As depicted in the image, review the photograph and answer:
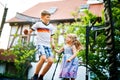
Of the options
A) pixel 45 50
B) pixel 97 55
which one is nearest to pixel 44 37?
pixel 45 50

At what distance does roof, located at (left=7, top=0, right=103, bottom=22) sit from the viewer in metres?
25.3

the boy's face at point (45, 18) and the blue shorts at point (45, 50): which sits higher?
the boy's face at point (45, 18)

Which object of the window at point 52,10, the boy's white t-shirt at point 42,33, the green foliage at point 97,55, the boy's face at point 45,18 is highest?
the window at point 52,10

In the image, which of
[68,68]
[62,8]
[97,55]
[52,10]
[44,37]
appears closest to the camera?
[44,37]

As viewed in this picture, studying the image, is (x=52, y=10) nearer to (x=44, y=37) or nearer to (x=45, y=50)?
(x=44, y=37)

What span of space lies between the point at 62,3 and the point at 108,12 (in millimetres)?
26389

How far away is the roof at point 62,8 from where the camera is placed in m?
25.3

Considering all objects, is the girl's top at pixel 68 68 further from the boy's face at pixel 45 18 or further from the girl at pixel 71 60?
the boy's face at pixel 45 18

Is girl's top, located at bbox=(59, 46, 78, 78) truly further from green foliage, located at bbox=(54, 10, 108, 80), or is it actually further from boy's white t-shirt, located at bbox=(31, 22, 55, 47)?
green foliage, located at bbox=(54, 10, 108, 80)

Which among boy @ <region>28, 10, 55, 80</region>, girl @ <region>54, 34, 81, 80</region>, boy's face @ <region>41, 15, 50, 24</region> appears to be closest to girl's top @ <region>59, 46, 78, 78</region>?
girl @ <region>54, 34, 81, 80</region>

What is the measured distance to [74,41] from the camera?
523cm

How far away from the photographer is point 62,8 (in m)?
27.7

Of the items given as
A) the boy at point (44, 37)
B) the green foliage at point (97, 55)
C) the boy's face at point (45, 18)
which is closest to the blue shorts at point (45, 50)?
the boy at point (44, 37)

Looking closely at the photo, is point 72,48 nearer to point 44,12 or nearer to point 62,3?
point 44,12
